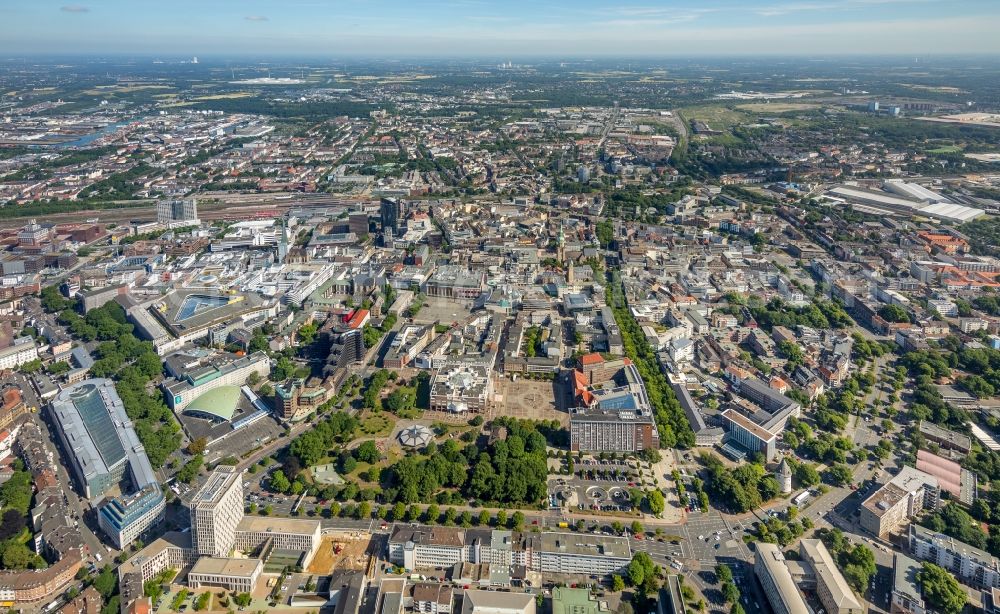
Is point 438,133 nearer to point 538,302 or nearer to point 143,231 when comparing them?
point 143,231

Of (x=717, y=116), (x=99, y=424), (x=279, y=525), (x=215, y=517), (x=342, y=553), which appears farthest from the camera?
(x=717, y=116)

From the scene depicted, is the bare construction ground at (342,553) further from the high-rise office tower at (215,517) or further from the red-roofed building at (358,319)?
the red-roofed building at (358,319)

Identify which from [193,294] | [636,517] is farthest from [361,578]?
[193,294]

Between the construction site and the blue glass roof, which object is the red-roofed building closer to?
the blue glass roof

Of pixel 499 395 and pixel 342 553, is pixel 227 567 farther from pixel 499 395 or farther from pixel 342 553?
pixel 499 395

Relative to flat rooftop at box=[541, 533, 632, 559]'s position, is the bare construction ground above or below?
below

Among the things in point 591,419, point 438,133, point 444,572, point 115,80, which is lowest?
point 444,572

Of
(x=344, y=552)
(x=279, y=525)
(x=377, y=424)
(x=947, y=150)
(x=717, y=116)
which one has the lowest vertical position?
(x=344, y=552)

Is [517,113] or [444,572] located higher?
[517,113]

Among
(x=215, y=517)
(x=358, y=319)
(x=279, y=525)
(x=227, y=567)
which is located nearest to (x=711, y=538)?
(x=279, y=525)

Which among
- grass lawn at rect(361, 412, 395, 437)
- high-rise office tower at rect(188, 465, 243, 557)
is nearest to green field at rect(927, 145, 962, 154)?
grass lawn at rect(361, 412, 395, 437)

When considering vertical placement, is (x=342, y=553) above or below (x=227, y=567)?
below
